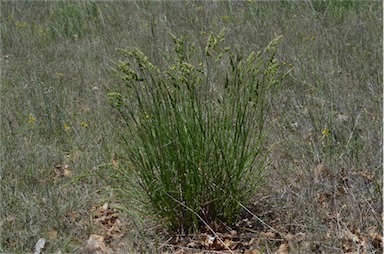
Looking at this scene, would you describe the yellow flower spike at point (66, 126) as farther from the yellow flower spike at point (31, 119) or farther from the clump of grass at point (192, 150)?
the clump of grass at point (192, 150)

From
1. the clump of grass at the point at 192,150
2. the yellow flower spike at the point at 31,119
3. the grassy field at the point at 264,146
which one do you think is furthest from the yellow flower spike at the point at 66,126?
the clump of grass at the point at 192,150

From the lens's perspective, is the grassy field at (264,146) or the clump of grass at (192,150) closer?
the clump of grass at (192,150)

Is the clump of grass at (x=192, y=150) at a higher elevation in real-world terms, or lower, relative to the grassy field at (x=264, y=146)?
higher

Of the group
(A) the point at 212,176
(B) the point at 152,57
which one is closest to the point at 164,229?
(A) the point at 212,176

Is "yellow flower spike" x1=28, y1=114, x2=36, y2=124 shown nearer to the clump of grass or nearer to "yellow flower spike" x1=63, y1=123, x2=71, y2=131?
"yellow flower spike" x1=63, y1=123, x2=71, y2=131

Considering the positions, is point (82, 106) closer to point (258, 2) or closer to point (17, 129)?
point (17, 129)

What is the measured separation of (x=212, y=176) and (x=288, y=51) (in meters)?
2.61

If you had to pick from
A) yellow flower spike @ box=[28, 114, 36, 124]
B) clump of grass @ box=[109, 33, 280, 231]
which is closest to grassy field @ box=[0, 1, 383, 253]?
yellow flower spike @ box=[28, 114, 36, 124]

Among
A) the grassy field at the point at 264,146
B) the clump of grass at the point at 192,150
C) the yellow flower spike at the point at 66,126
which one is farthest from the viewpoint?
the yellow flower spike at the point at 66,126

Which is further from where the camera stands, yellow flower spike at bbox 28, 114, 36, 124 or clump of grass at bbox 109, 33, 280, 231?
yellow flower spike at bbox 28, 114, 36, 124

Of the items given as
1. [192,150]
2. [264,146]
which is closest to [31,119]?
[264,146]

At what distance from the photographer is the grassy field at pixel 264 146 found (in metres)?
2.90

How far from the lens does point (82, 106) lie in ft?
15.9

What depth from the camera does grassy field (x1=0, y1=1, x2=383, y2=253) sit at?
9.53ft
